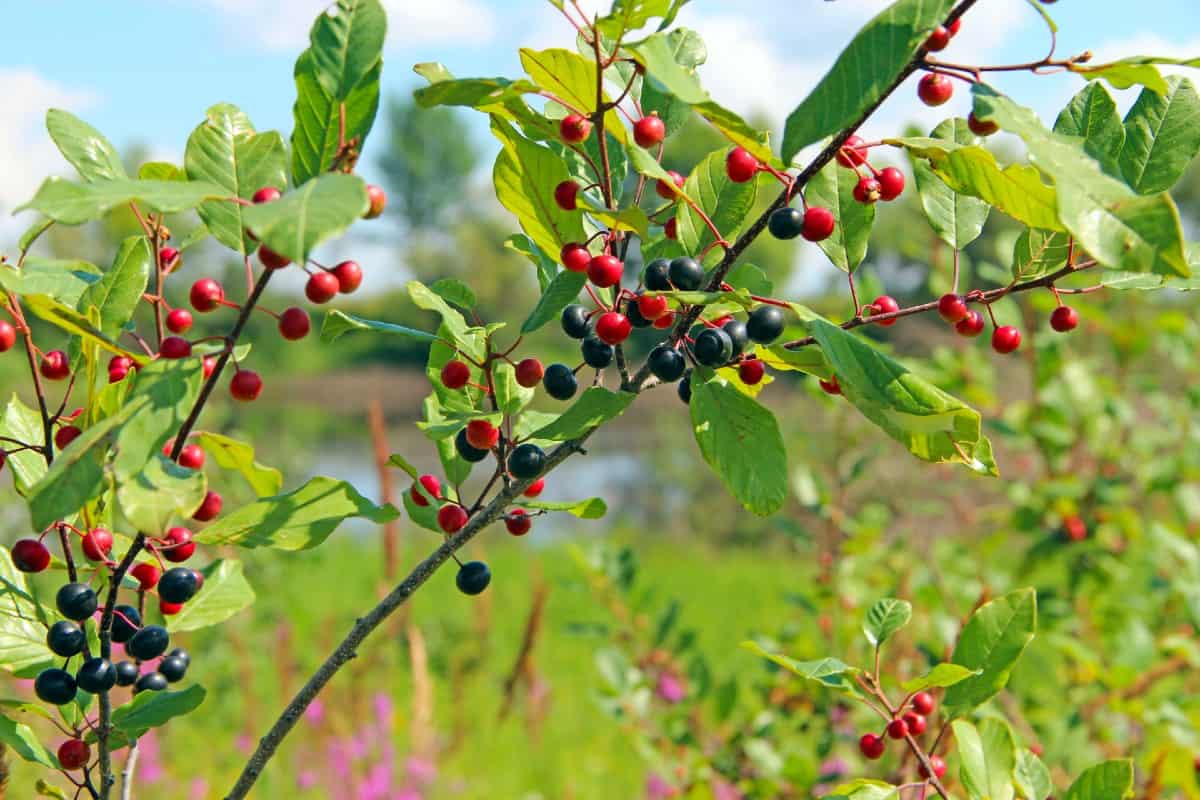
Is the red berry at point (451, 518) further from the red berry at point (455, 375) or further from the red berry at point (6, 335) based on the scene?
the red berry at point (6, 335)

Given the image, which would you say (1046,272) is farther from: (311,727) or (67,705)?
(311,727)

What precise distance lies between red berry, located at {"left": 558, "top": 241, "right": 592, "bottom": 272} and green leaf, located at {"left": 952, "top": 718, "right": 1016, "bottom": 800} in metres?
0.55

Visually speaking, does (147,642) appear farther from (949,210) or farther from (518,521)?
(949,210)

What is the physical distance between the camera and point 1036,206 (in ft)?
2.42

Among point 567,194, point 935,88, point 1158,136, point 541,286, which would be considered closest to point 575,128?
point 567,194

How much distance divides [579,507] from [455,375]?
16 cm

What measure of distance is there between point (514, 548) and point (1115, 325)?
8.32 m

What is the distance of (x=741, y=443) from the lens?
85 centimetres

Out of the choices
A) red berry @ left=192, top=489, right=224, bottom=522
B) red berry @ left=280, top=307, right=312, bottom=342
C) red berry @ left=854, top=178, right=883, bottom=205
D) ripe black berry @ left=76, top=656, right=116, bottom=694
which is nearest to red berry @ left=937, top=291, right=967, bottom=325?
red berry @ left=854, top=178, right=883, bottom=205

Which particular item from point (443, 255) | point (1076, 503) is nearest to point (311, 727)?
point (1076, 503)

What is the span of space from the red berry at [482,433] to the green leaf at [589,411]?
0.07 metres

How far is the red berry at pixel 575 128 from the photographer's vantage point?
80 cm

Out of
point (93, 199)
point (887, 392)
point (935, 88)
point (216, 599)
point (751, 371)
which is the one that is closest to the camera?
point (93, 199)

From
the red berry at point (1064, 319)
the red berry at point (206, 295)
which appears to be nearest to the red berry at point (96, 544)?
the red berry at point (206, 295)
